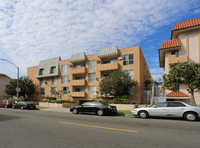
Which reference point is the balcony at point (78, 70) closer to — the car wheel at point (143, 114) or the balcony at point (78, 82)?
the balcony at point (78, 82)

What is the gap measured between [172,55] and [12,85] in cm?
3414

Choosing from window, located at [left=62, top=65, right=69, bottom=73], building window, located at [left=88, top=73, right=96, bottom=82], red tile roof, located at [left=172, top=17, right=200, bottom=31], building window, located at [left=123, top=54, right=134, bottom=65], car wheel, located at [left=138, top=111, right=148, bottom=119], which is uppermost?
red tile roof, located at [left=172, top=17, right=200, bottom=31]

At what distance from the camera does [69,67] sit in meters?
28.5

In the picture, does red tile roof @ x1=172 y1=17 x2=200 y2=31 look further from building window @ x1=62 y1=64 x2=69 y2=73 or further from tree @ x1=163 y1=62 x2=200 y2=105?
building window @ x1=62 y1=64 x2=69 y2=73

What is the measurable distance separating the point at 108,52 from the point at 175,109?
15.5 meters

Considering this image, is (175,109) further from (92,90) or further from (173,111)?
(92,90)

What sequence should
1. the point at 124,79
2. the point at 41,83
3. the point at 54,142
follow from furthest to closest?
the point at 41,83
the point at 124,79
the point at 54,142

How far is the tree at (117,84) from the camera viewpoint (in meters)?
18.6

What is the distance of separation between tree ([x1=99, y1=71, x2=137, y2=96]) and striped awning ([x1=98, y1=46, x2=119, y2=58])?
4524 millimetres

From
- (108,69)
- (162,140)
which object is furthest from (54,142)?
(108,69)

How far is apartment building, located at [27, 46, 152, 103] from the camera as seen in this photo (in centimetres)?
2139

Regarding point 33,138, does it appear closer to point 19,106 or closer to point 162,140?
point 162,140

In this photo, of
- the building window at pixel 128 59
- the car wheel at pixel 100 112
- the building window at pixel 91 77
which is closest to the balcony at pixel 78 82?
the building window at pixel 91 77

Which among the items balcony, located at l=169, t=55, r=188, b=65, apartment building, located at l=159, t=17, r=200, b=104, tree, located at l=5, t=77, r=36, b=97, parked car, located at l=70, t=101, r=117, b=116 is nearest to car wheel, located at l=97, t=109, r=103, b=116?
parked car, located at l=70, t=101, r=117, b=116
